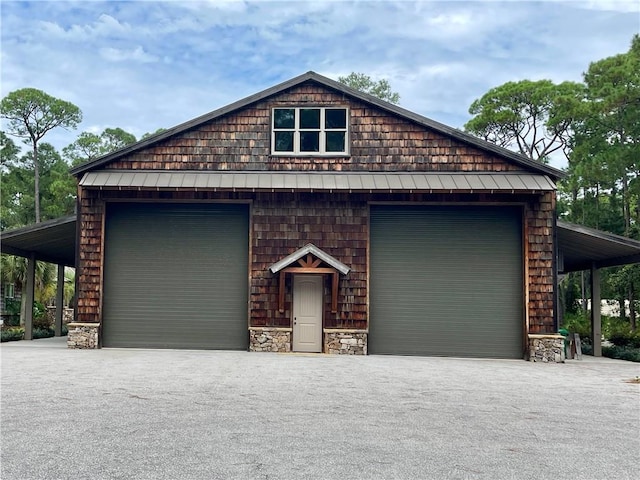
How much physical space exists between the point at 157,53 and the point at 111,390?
70.0 ft

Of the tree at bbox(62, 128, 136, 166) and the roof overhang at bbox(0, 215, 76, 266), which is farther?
the tree at bbox(62, 128, 136, 166)

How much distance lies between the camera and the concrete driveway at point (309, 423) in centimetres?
497

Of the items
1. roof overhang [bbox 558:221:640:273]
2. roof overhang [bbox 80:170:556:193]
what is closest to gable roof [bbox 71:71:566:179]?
roof overhang [bbox 80:170:556:193]

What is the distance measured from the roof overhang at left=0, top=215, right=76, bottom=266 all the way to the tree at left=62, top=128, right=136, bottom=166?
1175 inches

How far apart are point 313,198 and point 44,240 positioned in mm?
7985

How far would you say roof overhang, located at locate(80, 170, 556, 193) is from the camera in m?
13.9

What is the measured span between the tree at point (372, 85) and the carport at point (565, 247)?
23.1 metres

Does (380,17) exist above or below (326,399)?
above

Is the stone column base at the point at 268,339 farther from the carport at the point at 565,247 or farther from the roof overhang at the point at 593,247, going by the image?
the roof overhang at the point at 593,247

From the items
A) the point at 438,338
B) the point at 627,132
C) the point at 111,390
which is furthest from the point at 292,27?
the point at 627,132

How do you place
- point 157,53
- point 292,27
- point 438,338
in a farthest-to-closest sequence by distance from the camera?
point 157,53 < point 292,27 < point 438,338

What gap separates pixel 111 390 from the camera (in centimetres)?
820

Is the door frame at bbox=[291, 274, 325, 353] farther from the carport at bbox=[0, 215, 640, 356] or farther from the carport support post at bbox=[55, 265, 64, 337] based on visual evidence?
the carport support post at bbox=[55, 265, 64, 337]

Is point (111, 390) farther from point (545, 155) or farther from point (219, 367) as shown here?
point (545, 155)
